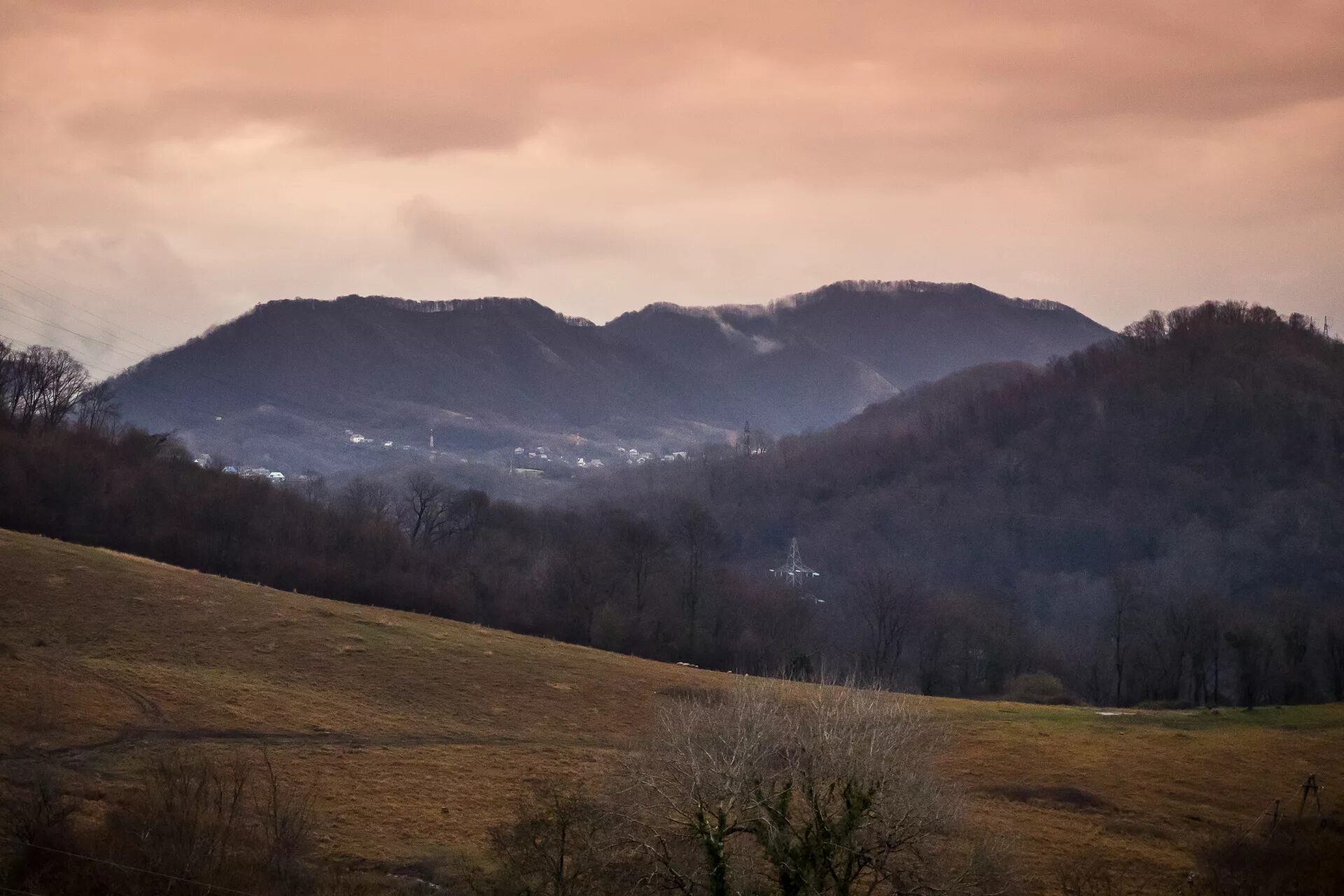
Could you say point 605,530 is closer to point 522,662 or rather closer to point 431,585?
point 431,585

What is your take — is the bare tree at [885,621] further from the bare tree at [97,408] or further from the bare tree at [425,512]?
the bare tree at [97,408]

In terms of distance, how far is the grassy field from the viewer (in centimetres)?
4872

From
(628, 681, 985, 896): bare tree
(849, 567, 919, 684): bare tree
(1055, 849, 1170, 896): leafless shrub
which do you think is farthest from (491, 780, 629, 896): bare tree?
(849, 567, 919, 684): bare tree

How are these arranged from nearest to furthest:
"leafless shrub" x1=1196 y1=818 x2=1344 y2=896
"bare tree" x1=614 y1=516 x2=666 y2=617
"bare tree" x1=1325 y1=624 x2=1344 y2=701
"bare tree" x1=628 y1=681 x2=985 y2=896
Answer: "bare tree" x1=628 y1=681 x2=985 y2=896 < "leafless shrub" x1=1196 y1=818 x2=1344 y2=896 < "bare tree" x1=1325 y1=624 x2=1344 y2=701 < "bare tree" x1=614 y1=516 x2=666 y2=617

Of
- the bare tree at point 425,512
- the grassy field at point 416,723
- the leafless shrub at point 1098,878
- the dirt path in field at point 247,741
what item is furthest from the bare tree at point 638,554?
the leafless shrub at point 1098,878

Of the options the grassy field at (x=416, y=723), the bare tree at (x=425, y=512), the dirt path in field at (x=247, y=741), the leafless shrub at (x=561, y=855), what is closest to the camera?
the leafless shrub at (x=561, y=855)

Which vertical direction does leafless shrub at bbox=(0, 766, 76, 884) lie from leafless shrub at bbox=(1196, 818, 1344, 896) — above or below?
below

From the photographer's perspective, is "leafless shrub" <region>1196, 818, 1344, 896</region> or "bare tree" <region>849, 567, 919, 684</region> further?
"bare tree" <region>849, 567, 919, 684</region>

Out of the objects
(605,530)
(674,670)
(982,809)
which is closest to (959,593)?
(605,530)

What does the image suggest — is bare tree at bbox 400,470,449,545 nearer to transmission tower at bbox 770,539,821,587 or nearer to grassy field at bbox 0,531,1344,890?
transmission tower at bbox 770,539,821,587

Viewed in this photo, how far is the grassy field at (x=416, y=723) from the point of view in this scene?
48.7 meters

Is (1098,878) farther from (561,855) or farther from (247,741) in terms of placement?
(247,741)

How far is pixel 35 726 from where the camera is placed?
47844 mm

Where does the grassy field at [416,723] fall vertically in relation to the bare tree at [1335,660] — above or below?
below
